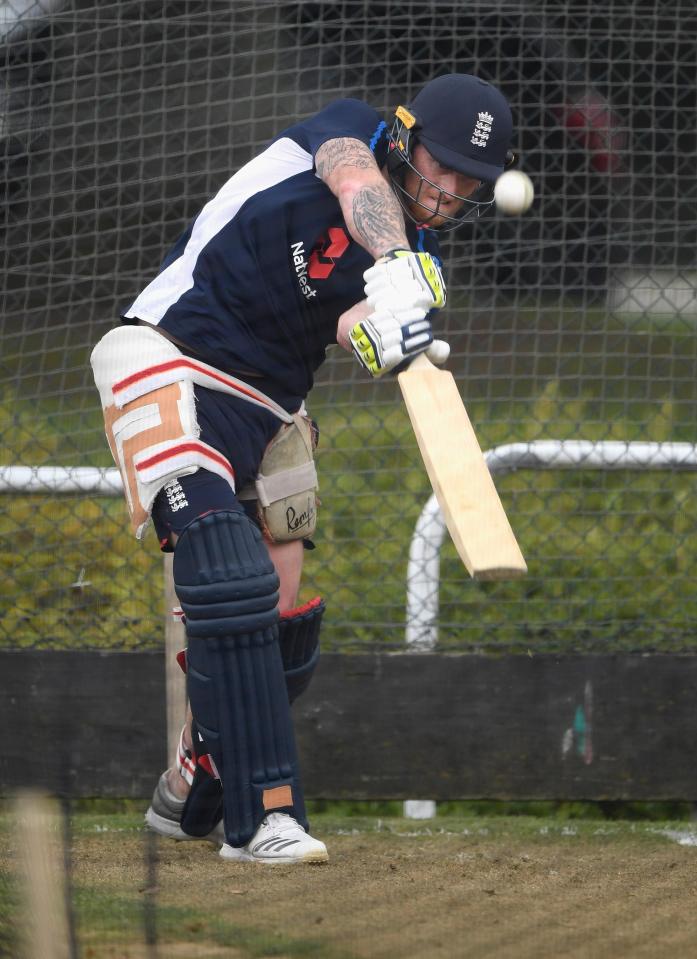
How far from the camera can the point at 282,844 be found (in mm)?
3156

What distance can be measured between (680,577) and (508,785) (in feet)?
3.63

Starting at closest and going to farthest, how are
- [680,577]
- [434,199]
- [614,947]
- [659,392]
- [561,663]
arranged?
[614,947] < [434,199] < [561,663] < [680,577] < [659,392]

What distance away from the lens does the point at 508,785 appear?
15.8ft

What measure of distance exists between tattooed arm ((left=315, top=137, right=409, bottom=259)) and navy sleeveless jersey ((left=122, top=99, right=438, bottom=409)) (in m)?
0.09

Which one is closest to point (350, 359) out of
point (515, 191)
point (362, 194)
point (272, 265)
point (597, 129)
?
point (515, 191)

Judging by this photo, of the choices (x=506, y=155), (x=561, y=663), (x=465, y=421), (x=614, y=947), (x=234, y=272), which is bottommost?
(x=614, y=947)

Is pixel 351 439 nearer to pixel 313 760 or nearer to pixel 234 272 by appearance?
pixel 313 760

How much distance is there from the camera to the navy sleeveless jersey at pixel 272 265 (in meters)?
3.42

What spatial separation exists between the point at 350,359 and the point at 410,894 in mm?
2769

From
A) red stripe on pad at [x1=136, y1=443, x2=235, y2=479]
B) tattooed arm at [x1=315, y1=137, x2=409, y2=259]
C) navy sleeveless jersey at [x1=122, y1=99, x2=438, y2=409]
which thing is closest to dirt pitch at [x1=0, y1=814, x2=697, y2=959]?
red stripe on pad at [x1=136, y1=443, x2=235, y2=479]

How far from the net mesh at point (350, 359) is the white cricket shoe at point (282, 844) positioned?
171 centimetres

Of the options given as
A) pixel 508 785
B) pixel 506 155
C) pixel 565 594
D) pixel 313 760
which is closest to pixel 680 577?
pixel 565 594

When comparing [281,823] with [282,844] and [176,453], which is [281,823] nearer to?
[282,844]

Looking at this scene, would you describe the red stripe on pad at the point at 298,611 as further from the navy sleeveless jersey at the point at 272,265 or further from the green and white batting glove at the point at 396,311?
the green and white batting glove at the point at 396,311
